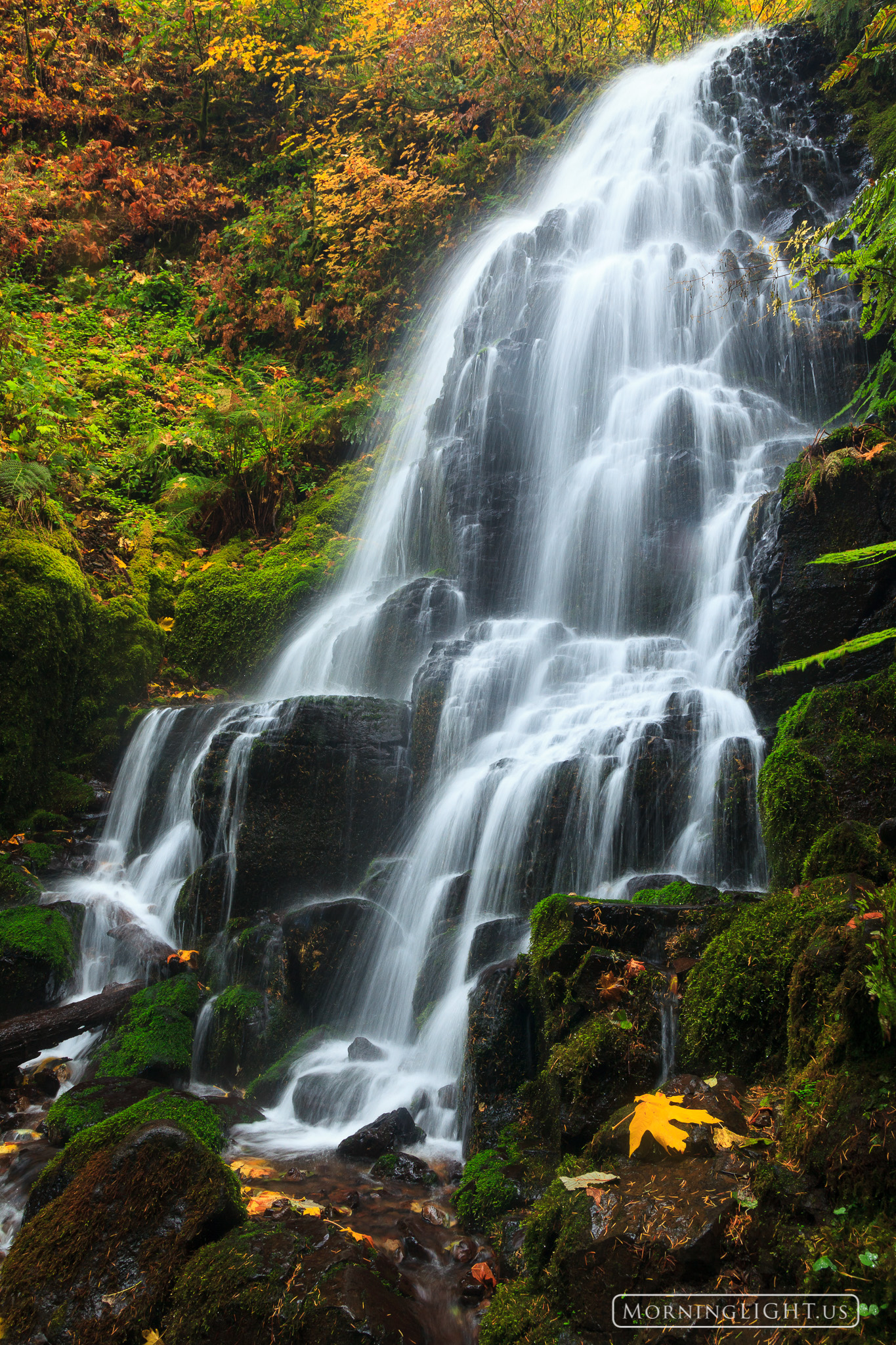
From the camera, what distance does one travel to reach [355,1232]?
3.90 meters

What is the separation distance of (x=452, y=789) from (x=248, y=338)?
15.2 meters

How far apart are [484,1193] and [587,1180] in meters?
1.55

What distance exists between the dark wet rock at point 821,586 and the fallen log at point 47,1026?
6331 mm

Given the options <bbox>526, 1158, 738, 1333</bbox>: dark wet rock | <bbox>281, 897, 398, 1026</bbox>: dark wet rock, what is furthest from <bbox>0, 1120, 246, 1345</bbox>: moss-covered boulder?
<bbox>281, 897, 398, 1026</bbox>: dark wet rock

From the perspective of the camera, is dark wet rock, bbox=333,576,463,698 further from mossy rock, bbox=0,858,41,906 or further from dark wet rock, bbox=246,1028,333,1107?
dark wet rock, bbox=246,1028,333,1107

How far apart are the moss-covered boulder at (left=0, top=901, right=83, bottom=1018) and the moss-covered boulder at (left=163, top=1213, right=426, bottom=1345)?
4.91 metres

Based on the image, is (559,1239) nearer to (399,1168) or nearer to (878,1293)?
(878,1293)

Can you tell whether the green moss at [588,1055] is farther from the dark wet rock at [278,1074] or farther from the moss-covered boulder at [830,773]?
the dark wet rock at [278,1074]

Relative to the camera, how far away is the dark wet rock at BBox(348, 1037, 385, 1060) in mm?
6508

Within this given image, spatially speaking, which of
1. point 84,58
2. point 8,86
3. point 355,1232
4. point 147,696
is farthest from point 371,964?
point 84,58

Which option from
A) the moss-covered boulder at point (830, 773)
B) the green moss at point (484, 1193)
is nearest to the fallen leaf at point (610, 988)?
the green moss at point (484, 1193)

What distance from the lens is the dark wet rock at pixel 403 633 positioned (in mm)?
11367

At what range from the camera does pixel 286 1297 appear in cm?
292

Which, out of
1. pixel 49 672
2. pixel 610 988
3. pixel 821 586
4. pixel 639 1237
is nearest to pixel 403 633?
pixel 49 672
